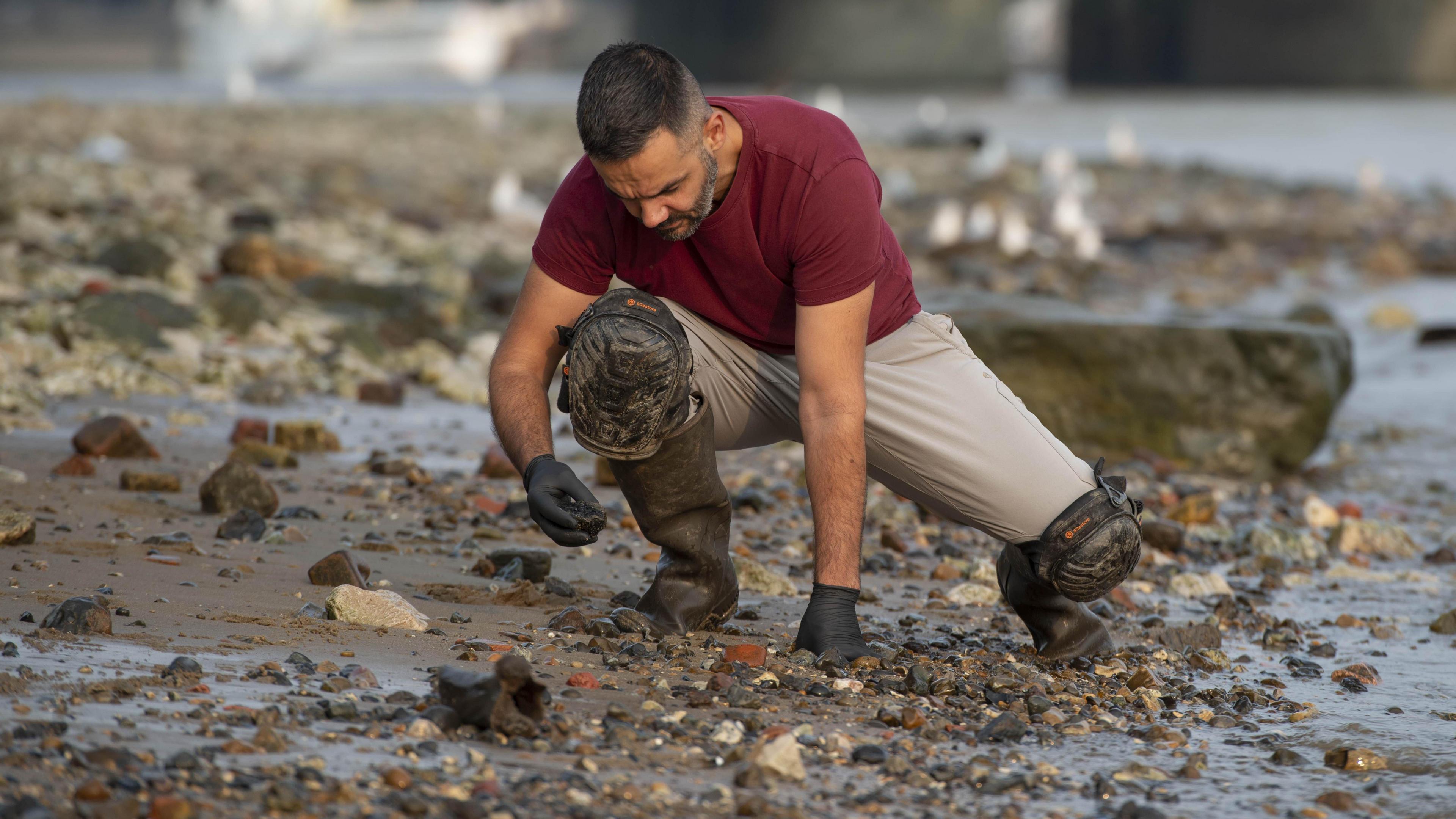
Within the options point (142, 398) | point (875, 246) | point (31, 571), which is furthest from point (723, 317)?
point (142, 398)

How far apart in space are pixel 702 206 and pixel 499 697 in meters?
1.05

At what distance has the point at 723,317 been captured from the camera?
3.03 metres

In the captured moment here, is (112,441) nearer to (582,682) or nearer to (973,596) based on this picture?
(582,682)

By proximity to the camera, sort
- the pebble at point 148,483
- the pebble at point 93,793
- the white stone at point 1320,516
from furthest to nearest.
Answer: the white stone at point 1320,516 < the pebble at point 148,483 < the pebble at point 93,793

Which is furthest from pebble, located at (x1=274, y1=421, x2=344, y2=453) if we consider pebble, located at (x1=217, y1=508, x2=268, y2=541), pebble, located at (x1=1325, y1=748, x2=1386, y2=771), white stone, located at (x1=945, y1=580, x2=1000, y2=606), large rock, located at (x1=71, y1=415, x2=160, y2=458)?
pebble, located at (x1=1325, y1=748, x2=1386, y2=771)

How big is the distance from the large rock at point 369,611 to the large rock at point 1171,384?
2.75 m

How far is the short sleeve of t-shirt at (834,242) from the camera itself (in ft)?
9.02

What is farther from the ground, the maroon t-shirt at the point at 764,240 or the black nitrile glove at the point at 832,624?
the maroon t-shirt at the point at 764,240

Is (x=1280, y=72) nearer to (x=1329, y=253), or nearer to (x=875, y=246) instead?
(x=1329, y=253)

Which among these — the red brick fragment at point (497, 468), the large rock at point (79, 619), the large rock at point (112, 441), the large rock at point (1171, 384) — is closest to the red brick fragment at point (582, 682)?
the large rock at point (79, 619)

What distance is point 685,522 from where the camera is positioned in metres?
2.97

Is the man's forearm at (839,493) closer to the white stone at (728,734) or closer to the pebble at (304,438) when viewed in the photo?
Result: the white stone at (728,734)

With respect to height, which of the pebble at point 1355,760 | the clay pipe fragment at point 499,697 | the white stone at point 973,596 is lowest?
the pebble at point 1355,760

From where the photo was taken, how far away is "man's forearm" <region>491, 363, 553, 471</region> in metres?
2.95
